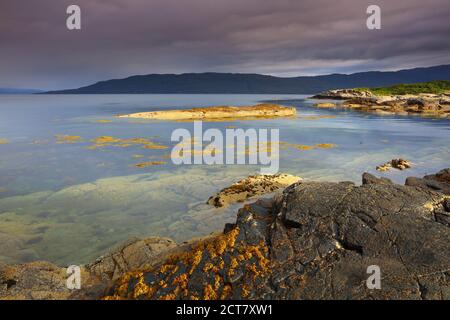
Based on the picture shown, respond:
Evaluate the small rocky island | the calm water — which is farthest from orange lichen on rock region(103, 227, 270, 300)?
the small rocky island

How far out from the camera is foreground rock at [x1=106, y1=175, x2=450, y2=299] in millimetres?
7441

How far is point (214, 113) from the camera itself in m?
90.3

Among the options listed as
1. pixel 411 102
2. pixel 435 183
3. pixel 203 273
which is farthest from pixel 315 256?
pixel 411 102

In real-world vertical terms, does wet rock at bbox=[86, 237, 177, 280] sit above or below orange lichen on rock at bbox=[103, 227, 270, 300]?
below

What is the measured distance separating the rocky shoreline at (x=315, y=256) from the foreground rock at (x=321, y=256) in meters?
0.02

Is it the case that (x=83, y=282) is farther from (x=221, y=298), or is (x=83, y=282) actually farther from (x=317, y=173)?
(x=317, y=173)

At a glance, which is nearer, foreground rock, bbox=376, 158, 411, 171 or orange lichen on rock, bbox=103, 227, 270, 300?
orange lichen on rock, bbox=103, 227, 270, 300

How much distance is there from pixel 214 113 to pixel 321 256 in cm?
8381

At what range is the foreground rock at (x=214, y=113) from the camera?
8700 cm

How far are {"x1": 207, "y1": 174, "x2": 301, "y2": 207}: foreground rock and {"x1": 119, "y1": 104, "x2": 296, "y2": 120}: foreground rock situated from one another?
61.9m

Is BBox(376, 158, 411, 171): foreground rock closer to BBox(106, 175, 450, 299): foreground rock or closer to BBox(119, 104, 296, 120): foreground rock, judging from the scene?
BBox(106, 175, 450, 299): foreground rock
